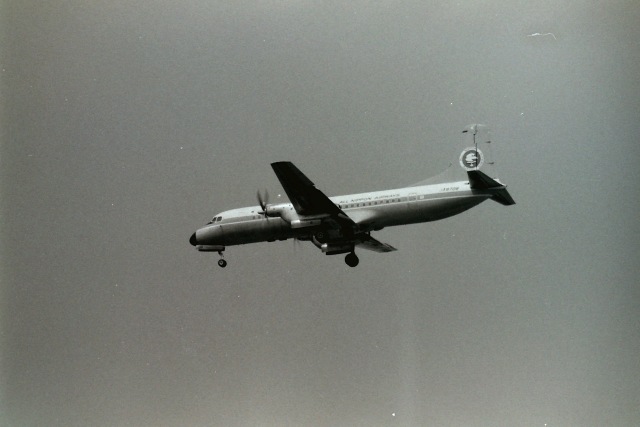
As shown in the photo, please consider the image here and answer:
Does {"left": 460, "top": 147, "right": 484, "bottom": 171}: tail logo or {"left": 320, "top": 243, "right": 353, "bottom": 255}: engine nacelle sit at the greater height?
{"left": 460, "top": 147, "right": 484, "bottom": 171}: tail logo

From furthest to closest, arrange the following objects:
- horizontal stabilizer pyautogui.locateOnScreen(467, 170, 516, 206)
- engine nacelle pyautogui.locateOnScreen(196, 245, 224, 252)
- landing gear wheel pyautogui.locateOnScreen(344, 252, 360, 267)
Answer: engine nacelle pyautogui.locateOnScreen(196, 245, 224, 252) < landing gear wheel pyautogui.locateOnScreen(344, 252, 360, 267) < horizontal stabilizer pyautogui.locateOnScreen(467, 170, 516, 206)

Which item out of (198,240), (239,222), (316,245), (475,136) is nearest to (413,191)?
(475,136)

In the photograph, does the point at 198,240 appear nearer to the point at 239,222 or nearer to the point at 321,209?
the point at 239,222

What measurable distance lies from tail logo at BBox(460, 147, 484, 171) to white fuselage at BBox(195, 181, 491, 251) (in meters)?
0.71

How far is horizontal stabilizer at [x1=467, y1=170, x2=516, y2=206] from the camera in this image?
22.8 m

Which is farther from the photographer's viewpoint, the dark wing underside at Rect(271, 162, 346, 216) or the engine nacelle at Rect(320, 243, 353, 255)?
the engine nacelle at Rect(320, 243, 353, 255)

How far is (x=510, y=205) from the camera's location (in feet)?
77.8

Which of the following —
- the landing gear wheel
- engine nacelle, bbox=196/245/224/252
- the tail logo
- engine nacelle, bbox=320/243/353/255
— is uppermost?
the tail logo

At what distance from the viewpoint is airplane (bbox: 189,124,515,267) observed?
23.5m

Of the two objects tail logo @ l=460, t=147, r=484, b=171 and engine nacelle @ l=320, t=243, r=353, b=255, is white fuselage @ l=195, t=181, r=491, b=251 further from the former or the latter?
engine nacelle @ l=320, t=243, r=353, b=255

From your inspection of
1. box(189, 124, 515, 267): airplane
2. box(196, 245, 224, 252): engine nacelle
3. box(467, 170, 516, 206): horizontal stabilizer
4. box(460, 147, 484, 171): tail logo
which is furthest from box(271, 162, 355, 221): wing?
box(196, 245, 224, 252): engine nacelle

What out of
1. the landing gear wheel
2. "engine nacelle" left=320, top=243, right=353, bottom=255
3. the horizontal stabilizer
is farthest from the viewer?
the landing gear wheel

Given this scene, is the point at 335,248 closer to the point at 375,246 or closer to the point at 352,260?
the point at 352,260

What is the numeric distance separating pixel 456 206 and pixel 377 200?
3.02 m
